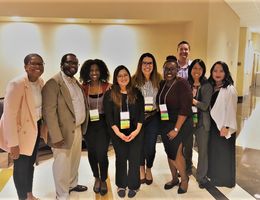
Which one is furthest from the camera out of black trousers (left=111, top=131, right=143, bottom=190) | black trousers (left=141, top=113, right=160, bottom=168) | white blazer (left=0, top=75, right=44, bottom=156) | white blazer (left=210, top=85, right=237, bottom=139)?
black trousers (left=141, top=113, right=160, bottom=168)

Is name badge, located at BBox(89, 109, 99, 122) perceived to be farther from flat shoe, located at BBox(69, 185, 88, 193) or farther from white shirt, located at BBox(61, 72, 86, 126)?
flat shoe, located at BBox(69, 185, 88, 193)

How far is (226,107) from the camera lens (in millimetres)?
2846

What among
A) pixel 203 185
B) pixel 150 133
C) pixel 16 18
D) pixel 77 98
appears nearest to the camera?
pixel 77 98

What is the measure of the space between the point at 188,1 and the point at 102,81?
4095 millimetres

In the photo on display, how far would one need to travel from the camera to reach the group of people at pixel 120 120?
2416 mm

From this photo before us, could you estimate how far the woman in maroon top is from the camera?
108 inches

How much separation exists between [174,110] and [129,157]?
71 centimetres

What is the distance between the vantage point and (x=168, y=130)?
9.37ft

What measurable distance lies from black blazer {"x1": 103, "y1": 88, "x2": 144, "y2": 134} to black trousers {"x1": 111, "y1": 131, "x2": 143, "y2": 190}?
0.42 feet

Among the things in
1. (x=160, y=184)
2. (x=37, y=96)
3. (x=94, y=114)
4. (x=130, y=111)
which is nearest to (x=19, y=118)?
(x=37, y=96)

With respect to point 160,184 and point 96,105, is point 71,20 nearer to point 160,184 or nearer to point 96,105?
point 96,105

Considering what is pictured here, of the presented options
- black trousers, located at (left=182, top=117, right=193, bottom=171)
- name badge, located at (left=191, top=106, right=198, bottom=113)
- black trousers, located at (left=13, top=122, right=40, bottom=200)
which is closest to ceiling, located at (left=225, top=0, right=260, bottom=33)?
name badge, located at (left=191, top=106, right=198, bottom=113)

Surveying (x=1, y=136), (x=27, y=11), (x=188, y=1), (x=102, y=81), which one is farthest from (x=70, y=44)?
(x=1, y=136)

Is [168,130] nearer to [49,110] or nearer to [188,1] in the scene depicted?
[49,110]
